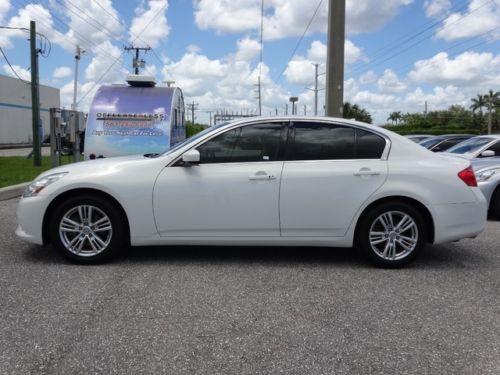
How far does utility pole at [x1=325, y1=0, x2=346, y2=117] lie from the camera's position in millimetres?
13820

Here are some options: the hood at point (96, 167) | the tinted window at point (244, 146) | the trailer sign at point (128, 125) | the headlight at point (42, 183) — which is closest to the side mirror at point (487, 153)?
the tinted window at point (244, 146)

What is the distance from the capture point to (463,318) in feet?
12.8

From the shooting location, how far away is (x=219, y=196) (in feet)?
16.7

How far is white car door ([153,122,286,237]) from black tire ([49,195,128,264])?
18.2 inches

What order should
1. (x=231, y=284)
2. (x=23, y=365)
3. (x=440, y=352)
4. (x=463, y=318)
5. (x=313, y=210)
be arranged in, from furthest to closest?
(x=313, y=210), (x=231, y=284), (x=463, y=318), (x=440, y=352), (x=23, y=365)

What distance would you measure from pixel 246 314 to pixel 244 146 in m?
1.96

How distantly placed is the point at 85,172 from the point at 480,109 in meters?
86.6

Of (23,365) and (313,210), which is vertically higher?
(313,210)

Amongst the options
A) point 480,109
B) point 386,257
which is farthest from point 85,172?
point 480,109

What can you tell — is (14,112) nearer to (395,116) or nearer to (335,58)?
(335,58)

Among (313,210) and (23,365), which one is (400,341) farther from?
(23,365)

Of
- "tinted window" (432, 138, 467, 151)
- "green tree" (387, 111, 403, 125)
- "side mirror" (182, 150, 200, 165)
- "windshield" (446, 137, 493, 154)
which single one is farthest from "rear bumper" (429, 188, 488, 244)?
"green tree" (387, 111, 403, 125)

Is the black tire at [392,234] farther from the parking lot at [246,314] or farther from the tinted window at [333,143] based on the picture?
the tinted window at [333,143]

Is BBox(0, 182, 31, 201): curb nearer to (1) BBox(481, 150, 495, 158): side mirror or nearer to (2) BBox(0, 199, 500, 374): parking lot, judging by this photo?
(2) BBox(0, 199, 500, 374): parking lot
